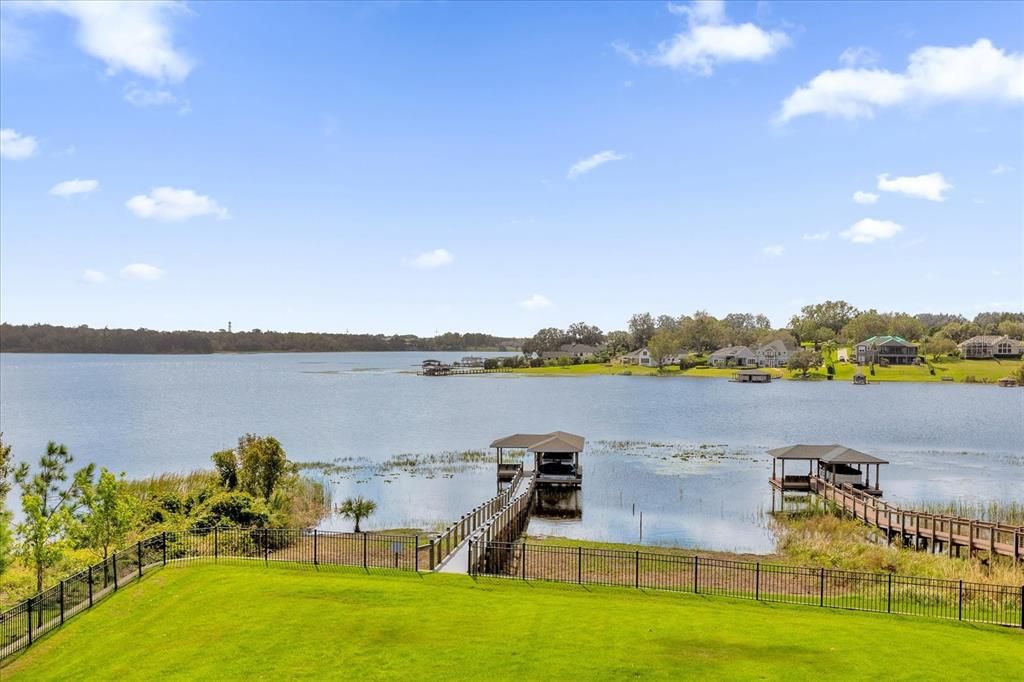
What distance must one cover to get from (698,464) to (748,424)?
3014 centimetres

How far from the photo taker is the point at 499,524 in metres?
33.4

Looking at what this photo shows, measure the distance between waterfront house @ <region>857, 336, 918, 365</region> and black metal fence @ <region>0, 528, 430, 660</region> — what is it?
173685 millimetres

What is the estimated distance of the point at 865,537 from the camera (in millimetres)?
34312

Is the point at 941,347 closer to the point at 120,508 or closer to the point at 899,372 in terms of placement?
the point at 899,372

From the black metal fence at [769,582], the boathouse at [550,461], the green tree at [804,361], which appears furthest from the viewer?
the green tree at [804,361]

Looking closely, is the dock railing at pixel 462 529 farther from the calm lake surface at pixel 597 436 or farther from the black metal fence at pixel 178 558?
the calm lake surface at pixel 597 436

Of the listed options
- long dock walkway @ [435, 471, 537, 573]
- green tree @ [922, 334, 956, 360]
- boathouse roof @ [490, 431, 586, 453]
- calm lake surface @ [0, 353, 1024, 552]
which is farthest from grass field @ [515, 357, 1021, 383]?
long dock walkway @ [435, 471, 537, 573]

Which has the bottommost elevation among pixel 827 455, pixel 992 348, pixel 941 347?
pixel 827 455

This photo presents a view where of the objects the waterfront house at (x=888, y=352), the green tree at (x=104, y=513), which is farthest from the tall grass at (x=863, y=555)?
the waterfront house at (x=888, y=352)

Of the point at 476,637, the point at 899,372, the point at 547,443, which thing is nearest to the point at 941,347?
the point at 899,372

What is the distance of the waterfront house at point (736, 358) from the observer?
193 metres

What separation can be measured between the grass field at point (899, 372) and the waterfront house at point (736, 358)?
5.13 metres

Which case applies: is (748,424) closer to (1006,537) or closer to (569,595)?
(1006,537)

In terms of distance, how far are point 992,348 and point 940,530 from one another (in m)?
178
